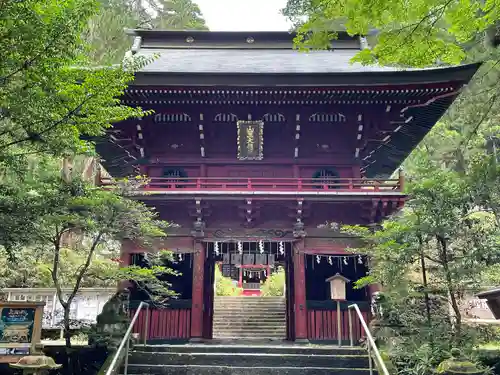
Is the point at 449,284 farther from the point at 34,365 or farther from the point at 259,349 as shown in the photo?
the point at 34,365

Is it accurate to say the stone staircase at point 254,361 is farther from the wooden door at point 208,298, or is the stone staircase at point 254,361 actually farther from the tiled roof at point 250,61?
the tiled roof at point 250,61

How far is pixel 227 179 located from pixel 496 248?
6.92m

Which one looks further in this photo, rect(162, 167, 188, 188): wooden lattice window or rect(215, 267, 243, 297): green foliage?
rect(215, 267, 243, 297): green foliage

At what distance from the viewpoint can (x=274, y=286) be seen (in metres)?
27.0

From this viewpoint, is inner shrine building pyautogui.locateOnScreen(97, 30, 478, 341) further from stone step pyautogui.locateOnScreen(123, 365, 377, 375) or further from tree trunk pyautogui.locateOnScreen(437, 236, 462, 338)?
tree trunk pyautogui.locateOnScreen(437, 236, 462, 338)

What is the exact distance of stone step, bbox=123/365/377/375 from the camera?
836 cm

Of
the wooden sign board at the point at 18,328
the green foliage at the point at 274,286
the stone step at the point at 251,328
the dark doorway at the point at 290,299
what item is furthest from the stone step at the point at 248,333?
the green foliage at the point at 274,286

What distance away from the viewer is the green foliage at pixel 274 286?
26.4 m

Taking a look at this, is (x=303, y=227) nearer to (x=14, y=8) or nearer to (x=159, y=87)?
(x=159, y=87)

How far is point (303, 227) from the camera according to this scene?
1186 centimetres

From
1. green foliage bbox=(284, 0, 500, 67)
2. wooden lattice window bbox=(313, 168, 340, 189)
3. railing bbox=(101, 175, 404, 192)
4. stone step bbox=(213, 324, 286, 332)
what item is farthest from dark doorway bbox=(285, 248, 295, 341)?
green foliage bbox=(284, 0, 500, 67)

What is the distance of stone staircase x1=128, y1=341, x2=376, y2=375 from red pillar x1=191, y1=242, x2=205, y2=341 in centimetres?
171

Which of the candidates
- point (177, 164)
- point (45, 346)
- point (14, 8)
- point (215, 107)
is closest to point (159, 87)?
point (215, 107)

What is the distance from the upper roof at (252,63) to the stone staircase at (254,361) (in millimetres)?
6280
